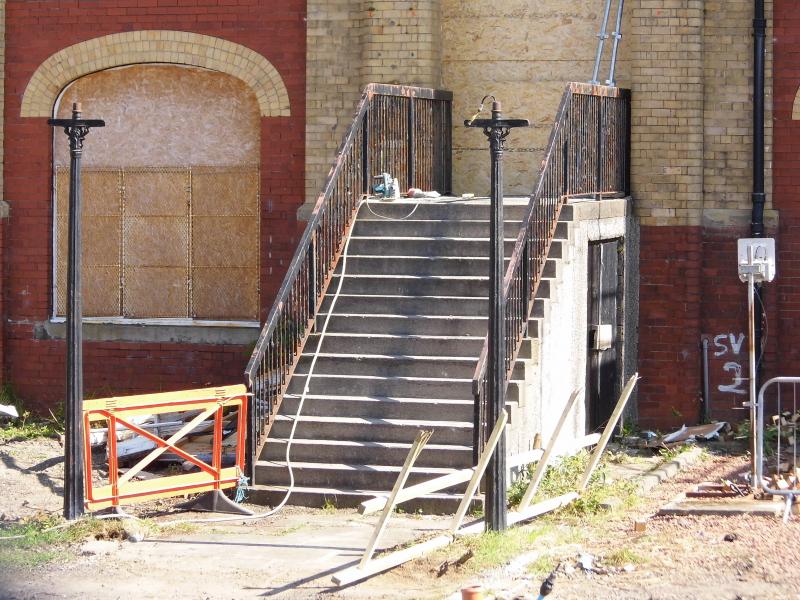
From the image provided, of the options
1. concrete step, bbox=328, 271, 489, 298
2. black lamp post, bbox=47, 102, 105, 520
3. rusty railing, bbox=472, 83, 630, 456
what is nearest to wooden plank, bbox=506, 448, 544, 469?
rusty railing, bbox=472, 83, 630, 456

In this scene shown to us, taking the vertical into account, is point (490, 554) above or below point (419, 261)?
below

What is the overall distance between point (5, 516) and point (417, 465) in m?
3.52

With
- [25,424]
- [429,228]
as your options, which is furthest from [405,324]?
[25,424]

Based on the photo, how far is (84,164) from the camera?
640 inches

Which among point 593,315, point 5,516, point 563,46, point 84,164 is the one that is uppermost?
point 563,46

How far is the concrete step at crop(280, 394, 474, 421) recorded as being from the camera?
1159cm

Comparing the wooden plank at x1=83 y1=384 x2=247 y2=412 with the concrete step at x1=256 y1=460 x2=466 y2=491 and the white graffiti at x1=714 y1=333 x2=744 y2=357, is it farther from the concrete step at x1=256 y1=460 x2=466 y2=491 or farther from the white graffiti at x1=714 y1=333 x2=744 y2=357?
the white graffiti at x1=714 y1=333 x2=744 y2=357

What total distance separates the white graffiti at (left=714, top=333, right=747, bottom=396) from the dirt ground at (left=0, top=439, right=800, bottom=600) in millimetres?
4180

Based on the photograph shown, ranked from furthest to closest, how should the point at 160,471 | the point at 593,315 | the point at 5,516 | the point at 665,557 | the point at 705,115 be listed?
the point at 705,115 → the point at 593,315 → the point at 160,471 → the point at 5,516 → the point at 665,557

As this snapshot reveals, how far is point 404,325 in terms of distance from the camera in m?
12.4

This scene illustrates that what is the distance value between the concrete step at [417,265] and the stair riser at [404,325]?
2.00ft

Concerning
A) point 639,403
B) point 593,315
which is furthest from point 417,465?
point 639,403

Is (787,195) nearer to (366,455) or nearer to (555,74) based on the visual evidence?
(555,74)

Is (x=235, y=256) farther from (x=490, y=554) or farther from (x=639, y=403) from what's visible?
(x=490, y=554)
